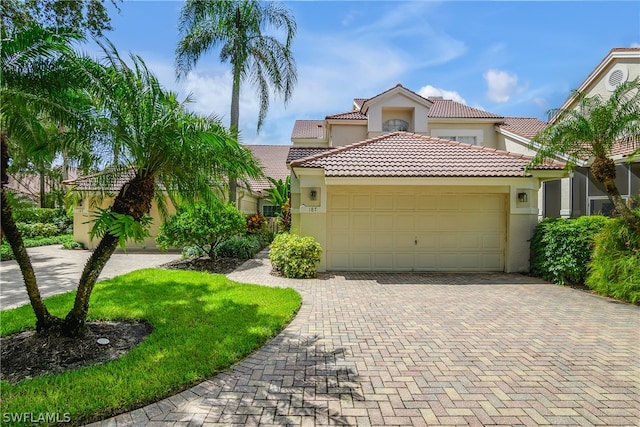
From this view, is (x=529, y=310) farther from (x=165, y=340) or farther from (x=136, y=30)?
(x=136, y=30)

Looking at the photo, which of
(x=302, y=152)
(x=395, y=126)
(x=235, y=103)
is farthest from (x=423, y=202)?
(x=235, y=103)

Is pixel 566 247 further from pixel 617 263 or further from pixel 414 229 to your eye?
pixel 414 229

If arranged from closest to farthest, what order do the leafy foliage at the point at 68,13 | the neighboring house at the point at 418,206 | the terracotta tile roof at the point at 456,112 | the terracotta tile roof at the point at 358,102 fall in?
the leafy foliage at the point at 68,13, the neighboring house at the point at 418,206, the terracotta tile roof at the point at 456,112, the terracotta tile roof at the point at 358,102

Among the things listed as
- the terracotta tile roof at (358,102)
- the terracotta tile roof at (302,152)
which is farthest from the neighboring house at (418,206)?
the terracotta tile roof at (358,102)

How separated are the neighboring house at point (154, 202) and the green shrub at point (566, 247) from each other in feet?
30.1

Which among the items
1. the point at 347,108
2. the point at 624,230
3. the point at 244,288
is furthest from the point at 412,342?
the point at 347,108

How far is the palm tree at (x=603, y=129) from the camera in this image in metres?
8.69

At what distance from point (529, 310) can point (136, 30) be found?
10.8 m

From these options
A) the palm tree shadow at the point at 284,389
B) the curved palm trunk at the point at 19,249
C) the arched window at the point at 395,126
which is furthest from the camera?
the arched window at the point at 395,126

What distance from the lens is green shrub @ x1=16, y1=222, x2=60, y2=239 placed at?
21828 mm

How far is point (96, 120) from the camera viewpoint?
4621 mm

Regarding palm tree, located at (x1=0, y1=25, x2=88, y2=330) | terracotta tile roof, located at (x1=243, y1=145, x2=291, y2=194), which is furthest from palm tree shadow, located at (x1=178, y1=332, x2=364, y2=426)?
terracotta tile roof, located at (x1=243, y1=145, x2=291, y2=194)

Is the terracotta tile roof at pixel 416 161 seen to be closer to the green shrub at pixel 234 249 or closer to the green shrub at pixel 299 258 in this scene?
the green shrub at pixel 299 258

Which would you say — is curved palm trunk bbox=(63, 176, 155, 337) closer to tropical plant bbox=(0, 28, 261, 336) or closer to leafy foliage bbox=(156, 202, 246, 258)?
tropical plant bbox=(0, 28, 261, 336)
